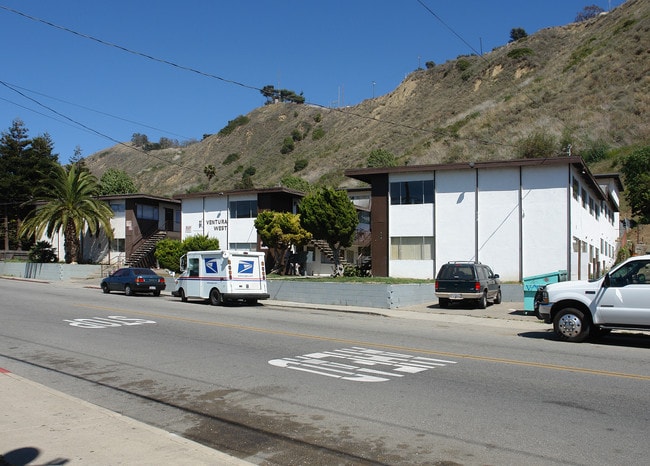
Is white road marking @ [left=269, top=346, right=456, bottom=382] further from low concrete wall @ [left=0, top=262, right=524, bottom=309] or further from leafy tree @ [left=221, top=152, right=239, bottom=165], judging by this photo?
leafy tree @ [left=221, top=152, right=239, bottom=165]

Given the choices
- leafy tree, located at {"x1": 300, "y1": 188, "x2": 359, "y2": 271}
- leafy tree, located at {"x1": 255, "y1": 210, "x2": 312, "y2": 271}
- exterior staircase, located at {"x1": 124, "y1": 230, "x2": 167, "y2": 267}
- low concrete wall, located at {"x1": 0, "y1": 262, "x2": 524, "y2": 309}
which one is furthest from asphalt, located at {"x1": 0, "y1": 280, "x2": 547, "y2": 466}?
exterior staircase, located at {"x1": 124, "y1": 230, "x2": 167, "y2": 267}

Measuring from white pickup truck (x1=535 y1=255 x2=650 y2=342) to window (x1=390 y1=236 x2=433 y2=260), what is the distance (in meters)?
19.0

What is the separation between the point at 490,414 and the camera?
24.1 feet

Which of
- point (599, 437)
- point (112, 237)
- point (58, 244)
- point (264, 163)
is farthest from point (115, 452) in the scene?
point (264, 163)

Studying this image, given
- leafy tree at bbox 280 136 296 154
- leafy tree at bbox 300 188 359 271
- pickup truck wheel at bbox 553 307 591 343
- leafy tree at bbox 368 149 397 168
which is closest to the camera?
pickup truck wheel at bbox 553 307 591 343

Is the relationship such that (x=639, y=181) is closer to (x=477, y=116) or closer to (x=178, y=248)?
(x=477, y=116)

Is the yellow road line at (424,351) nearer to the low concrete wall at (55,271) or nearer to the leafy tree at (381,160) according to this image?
the low concrete wall at (55,271)

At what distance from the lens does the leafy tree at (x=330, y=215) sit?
103ft

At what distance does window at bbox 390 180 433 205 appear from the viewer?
33.6 meters

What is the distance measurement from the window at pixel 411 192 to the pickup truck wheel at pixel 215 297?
13.2m

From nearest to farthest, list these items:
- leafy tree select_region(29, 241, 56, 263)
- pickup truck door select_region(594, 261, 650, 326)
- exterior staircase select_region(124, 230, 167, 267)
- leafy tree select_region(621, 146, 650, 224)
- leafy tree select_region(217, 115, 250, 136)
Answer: pickup truck door select_region(594, 261, 650, 326) < exterior staircase select_region(124, 230, 167, 267) < leafy tree select_region(29, 241, 56, 263) < leafy tree select_region(621, 146, 650, 224) < leafy tree select_region(217, 115, 250, 136)

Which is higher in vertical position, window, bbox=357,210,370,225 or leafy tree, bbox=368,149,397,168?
leafy tree, bbox=368,149,397,168

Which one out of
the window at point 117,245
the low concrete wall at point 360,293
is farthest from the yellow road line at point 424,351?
the window at point 117,245

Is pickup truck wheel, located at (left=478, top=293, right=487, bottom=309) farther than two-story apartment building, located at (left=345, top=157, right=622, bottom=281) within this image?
No
